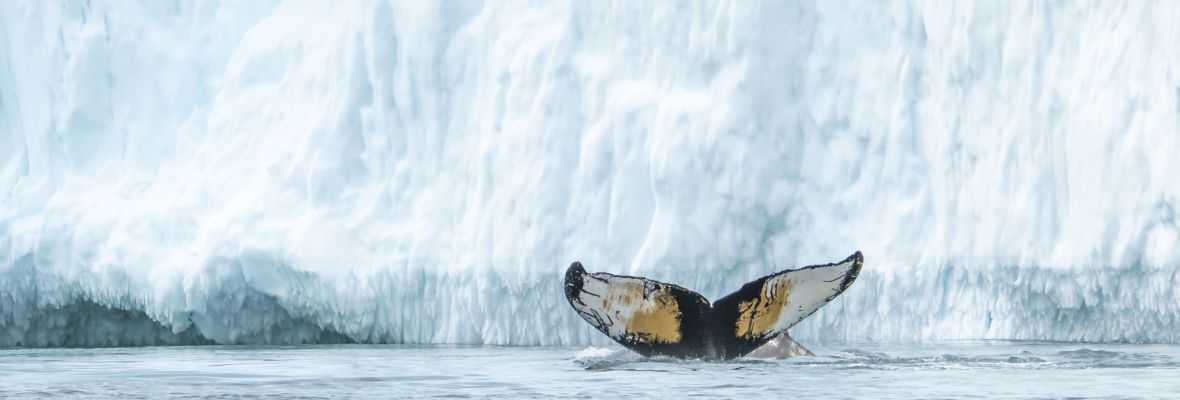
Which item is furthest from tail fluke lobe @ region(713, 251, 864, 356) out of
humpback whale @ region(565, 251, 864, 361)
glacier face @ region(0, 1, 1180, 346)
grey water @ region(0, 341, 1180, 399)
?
glacier face @ region(0, 1, 1180, 346)

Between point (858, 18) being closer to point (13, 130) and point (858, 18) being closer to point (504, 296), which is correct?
point (504, 296)

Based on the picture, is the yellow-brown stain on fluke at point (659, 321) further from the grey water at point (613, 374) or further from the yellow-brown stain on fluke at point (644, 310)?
the grey water at point (613, 374)

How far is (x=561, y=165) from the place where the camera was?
15.5 m

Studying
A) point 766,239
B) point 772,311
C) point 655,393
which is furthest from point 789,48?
point 655,393

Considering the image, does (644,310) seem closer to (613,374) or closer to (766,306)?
(766,306)

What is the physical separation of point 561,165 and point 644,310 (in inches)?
202

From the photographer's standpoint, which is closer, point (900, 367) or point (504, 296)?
point (900, 367)

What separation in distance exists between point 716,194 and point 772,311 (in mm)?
4271

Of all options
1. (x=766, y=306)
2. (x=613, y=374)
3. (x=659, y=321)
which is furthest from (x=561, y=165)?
(x=613, y=374)

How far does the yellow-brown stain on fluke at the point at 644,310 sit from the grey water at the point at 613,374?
0.67 feet

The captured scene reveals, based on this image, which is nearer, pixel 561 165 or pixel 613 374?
pixel 613 374

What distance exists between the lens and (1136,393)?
7.71 m

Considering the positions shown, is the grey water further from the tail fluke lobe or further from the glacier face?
the glacier face

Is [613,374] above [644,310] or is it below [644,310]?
below
